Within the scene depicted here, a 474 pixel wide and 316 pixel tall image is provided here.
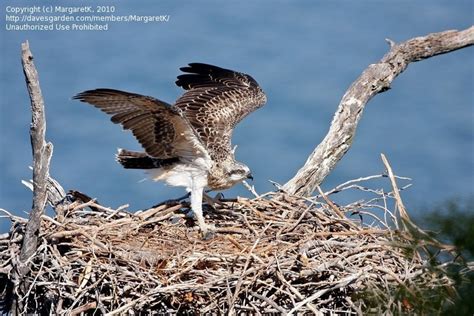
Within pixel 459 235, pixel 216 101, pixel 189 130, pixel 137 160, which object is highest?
pixel 216 101

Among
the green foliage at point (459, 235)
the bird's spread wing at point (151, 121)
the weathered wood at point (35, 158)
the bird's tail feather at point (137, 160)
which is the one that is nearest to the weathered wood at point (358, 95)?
the bird's spread wing at point (151, 121)

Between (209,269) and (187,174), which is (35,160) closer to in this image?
(209,269)

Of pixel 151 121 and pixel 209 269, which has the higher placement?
pixel 151 121

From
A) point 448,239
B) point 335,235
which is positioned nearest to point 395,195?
point 335,235

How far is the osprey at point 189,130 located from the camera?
22.2ft

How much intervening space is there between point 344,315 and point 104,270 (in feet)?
5.29

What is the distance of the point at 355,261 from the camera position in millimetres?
6043

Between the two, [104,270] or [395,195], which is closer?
[104,270]

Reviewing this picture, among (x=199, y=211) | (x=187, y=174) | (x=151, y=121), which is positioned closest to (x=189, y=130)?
(x=151, y=121)

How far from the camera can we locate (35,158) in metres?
5.77

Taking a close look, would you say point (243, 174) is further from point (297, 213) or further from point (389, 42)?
point (389, 42)

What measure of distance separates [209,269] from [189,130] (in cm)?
→ 135

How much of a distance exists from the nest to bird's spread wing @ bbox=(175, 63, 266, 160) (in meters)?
1.19

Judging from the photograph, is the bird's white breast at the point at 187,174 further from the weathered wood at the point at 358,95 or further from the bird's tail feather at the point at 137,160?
the weathered wood at the point at 358,95
